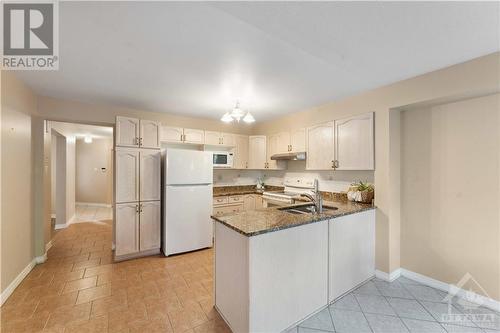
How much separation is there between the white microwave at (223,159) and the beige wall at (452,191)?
2959 mm

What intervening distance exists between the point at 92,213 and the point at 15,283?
4672 mm

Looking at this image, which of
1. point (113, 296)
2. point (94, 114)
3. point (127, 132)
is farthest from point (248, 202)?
point (94, 114)

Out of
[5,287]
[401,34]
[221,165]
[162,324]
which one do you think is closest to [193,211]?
[221,165]

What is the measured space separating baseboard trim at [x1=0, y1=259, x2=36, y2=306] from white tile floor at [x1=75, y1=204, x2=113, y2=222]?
3.13 m

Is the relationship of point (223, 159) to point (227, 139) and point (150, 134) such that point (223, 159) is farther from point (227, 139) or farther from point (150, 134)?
point (150, 134)

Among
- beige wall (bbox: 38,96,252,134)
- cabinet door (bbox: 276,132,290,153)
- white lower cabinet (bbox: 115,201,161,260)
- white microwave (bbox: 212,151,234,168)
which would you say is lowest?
white lower cabinet (bbox: 115,201,161,260)

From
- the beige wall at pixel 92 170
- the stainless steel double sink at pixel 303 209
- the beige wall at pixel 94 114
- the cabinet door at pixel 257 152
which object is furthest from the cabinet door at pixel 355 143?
the beige wall at pixel 92 170

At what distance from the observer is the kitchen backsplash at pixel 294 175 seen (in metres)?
3.40

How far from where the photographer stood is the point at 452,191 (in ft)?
7.86

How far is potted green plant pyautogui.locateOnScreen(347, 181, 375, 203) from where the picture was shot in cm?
289

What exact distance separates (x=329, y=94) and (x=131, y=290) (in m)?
3.52

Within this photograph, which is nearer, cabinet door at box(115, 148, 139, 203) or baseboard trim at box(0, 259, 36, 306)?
baseboard trim at box(0, 259, 36, 306)

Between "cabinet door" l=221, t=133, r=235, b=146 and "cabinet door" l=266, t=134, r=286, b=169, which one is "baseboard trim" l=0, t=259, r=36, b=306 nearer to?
"cabinet door" l=221, t=133, r=235, b=146

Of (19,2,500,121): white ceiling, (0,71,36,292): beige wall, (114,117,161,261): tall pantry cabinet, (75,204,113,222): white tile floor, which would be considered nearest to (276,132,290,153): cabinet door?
(19,2,500,121): white ceiling
